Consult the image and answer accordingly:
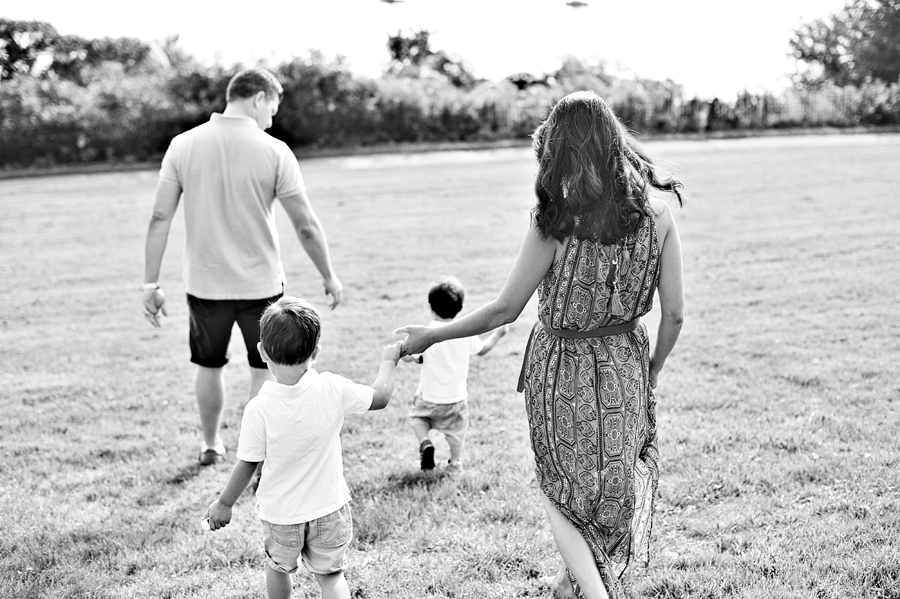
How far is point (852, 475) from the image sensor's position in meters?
3.79

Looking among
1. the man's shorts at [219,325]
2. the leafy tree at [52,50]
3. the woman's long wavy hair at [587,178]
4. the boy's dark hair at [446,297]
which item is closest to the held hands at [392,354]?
the woman's long wavy hair at [587,178]

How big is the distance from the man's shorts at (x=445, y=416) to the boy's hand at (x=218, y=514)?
1.67 metres

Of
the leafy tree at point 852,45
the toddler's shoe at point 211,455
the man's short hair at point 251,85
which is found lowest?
the toddler's shoe at point 211,455

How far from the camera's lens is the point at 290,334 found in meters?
2.58

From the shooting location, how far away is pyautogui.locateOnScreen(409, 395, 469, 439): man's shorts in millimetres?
4164

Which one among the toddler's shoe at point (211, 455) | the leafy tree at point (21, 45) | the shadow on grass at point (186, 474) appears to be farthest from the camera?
the leafy tree at point (21, 45)

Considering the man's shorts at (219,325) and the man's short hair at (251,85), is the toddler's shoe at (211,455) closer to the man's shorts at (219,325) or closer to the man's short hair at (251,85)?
the man's shorts at (219,325)

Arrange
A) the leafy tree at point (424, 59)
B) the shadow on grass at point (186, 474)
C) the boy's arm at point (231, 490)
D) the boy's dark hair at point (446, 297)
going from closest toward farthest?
the boy's arm at point (231, 490)
the boy's dark hair at point (446, 297)
the shadow on grass at point (186, 474)
the leafy tree at point (424, 59)

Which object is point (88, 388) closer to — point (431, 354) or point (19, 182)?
point (431, 354)

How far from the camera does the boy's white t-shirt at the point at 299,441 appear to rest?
2.59 metres

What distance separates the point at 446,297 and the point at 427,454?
0.83 m

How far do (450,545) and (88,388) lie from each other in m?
3.58

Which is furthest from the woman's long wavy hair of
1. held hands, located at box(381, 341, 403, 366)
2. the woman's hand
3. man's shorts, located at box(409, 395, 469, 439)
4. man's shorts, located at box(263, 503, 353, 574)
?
man's shorts, located at box(409, 395, 469, 439)

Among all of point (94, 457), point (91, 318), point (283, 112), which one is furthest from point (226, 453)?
point (283, 112)
